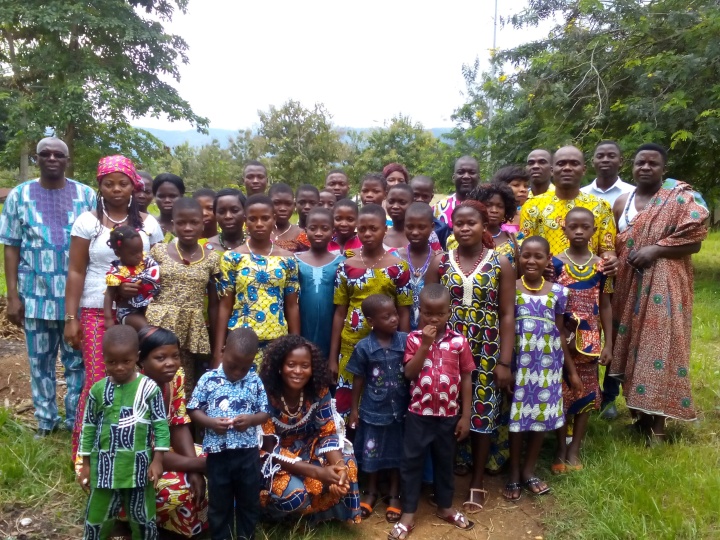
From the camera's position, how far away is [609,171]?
14.8 ft

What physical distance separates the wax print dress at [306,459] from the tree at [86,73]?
11.3 m

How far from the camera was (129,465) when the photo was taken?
2.56 meters

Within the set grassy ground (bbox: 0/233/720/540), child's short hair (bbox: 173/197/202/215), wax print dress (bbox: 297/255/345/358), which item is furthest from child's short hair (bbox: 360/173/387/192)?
grassy ground (bbox: 0/233/720/540)

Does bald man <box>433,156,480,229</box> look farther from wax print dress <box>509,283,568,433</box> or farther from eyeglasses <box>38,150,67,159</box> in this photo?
eyeglasses <box>38,150,67,159</box>

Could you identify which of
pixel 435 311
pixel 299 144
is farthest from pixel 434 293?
pixel 299 144

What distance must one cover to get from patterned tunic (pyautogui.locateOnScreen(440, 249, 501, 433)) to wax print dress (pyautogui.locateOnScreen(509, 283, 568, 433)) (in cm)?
15

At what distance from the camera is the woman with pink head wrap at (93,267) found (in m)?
3.38

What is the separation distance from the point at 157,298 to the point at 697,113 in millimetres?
7669

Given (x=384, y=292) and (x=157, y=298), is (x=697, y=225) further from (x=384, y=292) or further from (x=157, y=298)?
(x=157, y=298)

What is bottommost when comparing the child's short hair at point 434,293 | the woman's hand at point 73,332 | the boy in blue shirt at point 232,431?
the boy in blue shirt at point 232,431

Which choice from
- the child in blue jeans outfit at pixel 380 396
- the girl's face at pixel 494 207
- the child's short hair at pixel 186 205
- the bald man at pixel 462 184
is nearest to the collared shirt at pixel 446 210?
the bald man at pixel 462 184

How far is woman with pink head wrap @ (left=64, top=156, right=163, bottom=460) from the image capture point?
338cm

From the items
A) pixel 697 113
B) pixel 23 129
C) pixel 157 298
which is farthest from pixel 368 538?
pixel 23 129

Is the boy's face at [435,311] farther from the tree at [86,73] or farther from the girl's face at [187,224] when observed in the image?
the tree at [86,73]
